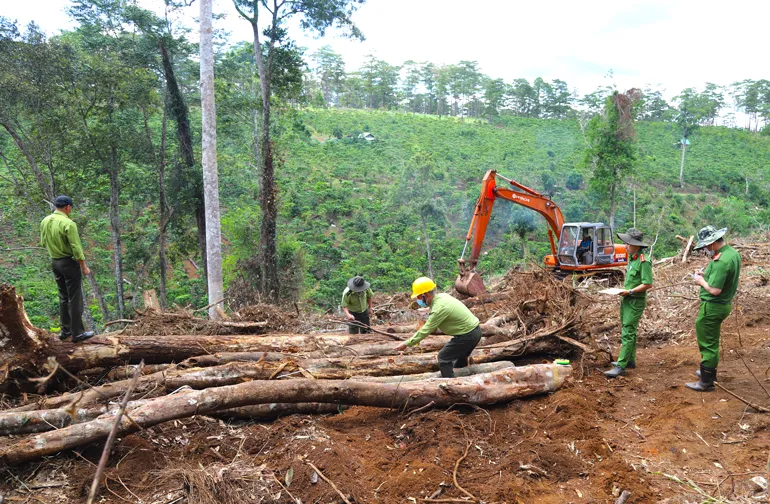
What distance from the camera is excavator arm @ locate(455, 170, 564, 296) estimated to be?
10883 mm

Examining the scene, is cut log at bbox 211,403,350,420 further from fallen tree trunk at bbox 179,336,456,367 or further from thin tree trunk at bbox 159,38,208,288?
thin tree trunk at bbox 159,38,208,288

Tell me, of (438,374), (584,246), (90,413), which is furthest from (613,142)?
(90,413)

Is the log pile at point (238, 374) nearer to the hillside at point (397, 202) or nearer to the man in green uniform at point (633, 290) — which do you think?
the man in green uniform at point (633, 290)

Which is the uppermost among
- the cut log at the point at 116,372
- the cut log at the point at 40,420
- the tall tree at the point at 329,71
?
the tall tree at the point at 329,71

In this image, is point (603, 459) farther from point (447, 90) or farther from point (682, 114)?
point (447, 90)

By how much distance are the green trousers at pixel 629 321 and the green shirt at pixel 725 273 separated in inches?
36.0

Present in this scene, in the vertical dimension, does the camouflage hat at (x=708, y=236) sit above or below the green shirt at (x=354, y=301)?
above

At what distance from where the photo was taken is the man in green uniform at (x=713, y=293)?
4676mm

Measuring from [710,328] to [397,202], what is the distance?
24.3m

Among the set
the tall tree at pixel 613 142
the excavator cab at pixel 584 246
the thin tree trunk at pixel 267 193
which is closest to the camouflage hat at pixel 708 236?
the excavator cab at pixel 584 246

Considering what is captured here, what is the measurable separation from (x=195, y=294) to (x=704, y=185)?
4090cm

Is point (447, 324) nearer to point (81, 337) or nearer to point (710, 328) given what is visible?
point (710, 328)

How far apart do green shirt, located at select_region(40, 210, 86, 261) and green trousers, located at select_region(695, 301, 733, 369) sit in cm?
685

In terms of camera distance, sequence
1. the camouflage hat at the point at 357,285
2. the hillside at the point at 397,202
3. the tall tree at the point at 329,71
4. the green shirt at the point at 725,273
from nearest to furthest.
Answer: the green shirt at the point at 725,273
the camouflage hat at the point at 357,285
the hillside at the point at 397,202
the tall tree at the point at 329,71
